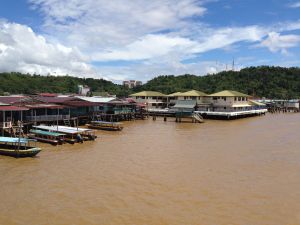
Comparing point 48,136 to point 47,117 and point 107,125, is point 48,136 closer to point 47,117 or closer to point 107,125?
point 47,117

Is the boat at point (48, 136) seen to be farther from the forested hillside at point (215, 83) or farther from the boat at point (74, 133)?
the forested hillside at point (215, 83)

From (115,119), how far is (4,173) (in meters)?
29.9

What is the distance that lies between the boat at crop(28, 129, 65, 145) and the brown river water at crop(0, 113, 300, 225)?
0.99 metres

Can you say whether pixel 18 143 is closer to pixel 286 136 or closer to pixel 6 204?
pixel 6 204

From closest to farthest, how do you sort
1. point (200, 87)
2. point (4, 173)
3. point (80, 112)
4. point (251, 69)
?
point (4, 173), point (80, 112), point (200, 87), point (251, 69)

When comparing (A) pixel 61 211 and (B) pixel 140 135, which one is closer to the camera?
(A) pixel 61 211

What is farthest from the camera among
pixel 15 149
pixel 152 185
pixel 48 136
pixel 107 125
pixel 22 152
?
pixel 107 125

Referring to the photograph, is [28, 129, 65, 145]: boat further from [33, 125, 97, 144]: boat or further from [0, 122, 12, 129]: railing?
[0, 122, 12, 129]: railing

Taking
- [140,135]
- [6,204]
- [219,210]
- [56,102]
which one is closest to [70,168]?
[6,204]

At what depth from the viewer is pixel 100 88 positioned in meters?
114

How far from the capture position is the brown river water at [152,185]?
12.2m

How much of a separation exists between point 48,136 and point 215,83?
78273mm

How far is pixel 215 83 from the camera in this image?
98.8 m

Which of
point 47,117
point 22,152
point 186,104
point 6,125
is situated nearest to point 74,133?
point 6,125
